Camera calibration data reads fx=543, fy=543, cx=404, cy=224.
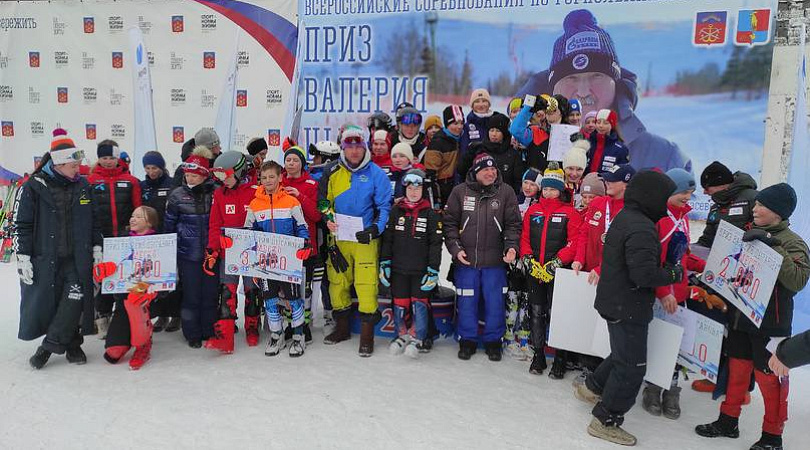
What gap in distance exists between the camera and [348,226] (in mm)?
4418

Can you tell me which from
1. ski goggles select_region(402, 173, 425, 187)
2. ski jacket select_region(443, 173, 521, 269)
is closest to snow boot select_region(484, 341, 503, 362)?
ski jacket select_region(443, 173, 521, 269)

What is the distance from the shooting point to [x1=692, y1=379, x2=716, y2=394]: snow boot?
4.02 metres

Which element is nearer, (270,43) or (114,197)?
(114,197)

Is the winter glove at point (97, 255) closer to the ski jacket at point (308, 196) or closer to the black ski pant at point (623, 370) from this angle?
the ski jacket at point (308, 196)

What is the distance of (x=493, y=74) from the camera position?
7.91 metres

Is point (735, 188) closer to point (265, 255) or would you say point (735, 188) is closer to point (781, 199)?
point (781, 199)

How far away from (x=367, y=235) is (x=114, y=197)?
227 cm

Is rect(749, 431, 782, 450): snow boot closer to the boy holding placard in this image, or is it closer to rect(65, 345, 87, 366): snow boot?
the boy holding placard

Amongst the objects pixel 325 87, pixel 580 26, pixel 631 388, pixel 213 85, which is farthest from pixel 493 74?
pixel 631 388

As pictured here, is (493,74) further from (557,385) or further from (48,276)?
(48,276)

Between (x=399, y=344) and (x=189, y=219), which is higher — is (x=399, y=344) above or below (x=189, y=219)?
below

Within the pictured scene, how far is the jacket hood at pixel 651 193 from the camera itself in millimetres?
2963

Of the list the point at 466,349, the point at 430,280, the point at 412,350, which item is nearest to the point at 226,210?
the point at 430,280

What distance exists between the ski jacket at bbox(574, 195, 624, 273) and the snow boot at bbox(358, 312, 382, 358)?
1.75 metres
